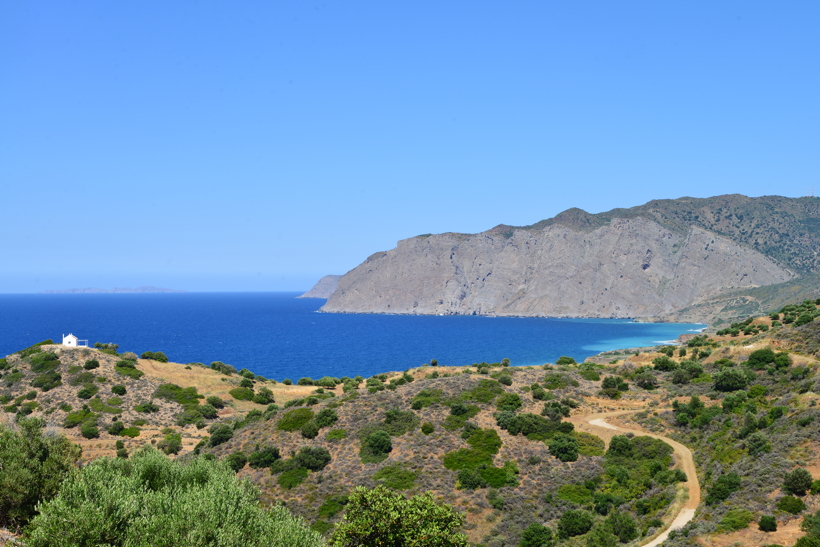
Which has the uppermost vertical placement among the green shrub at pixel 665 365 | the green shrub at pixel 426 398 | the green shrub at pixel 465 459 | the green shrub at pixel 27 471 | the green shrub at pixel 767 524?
the green shrub at pixel 27 471

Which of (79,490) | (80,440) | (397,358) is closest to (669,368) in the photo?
(79,490)

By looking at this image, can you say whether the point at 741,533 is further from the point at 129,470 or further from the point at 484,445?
the point at 129,470

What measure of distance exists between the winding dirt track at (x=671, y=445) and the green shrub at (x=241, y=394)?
41.9m

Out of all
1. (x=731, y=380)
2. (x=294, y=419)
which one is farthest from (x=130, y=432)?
(x=731, y=380)

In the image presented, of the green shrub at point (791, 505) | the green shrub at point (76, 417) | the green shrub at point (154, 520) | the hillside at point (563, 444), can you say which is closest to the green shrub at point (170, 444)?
the hillside at point (563, 444)

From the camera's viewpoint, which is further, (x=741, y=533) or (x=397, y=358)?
(x=397, y=358)

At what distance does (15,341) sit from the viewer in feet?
545

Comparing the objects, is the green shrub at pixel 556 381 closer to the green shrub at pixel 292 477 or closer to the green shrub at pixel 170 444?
the green shrub at pixel 292 477

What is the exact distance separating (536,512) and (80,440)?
43.7 m

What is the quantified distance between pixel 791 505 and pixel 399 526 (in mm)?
18701

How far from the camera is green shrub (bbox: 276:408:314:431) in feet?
149

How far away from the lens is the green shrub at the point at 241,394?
70688mm

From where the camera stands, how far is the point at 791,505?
Result: 26000 mm

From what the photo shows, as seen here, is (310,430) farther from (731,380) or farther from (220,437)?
(731,380)
